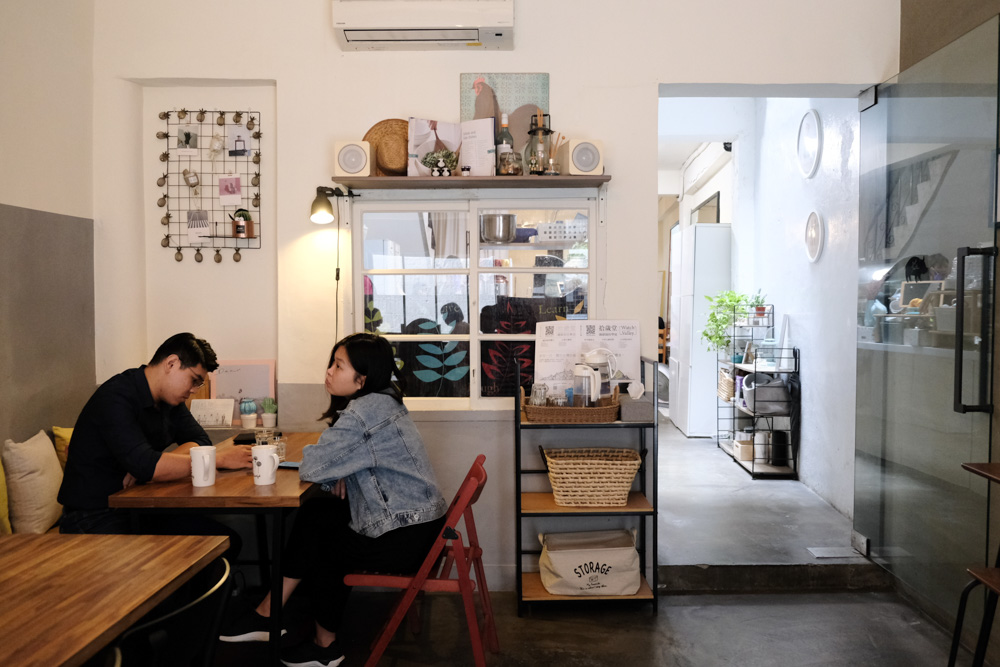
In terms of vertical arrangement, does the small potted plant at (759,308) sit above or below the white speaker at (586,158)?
below

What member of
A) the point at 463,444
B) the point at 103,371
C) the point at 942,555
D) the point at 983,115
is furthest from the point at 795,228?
the point at 103,371

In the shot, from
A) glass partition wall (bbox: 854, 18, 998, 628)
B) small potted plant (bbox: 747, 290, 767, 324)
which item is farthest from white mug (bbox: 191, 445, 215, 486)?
small potted plant (bbox: 747, 290, 767, 324)

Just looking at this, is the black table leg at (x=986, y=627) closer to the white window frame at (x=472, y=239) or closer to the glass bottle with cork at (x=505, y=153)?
the white window frame at (x=472, y=239)

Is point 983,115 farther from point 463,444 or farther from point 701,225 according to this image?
point 701,225

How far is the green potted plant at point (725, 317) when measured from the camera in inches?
239

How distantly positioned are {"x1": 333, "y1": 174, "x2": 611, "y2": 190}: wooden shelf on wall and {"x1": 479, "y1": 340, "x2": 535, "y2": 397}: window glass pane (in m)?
0.80

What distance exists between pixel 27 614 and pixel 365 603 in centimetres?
212

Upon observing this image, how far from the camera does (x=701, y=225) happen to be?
7.06 meters

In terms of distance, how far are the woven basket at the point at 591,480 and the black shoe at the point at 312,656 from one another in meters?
1.16

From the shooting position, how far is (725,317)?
613 cm

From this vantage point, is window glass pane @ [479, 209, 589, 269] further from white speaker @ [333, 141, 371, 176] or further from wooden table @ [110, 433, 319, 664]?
wooden table @ [110, 433, 319, 664]

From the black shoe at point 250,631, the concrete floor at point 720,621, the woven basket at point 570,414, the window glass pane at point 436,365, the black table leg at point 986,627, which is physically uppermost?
the window glass pane at point 436,365

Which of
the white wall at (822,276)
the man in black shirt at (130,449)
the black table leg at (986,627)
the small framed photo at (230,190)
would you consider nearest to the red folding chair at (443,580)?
the man in black shirt at (130,449)

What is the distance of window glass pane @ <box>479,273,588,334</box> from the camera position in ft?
11.8
